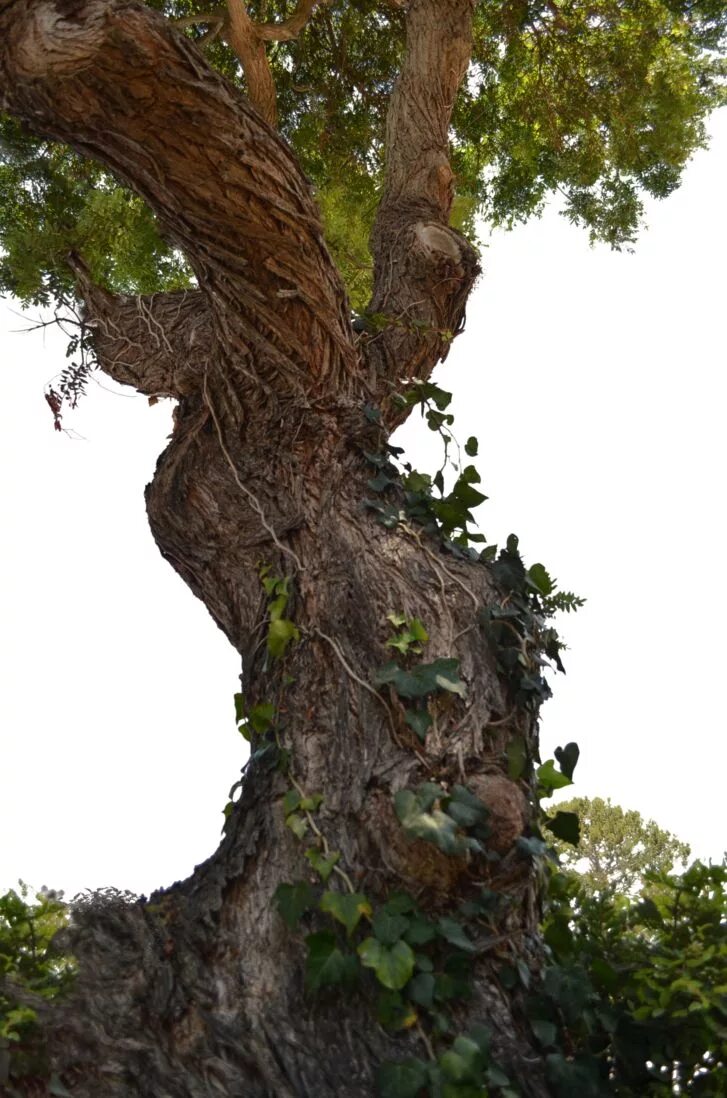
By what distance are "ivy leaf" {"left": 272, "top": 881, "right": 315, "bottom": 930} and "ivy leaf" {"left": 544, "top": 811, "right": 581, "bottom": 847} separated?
1.91ft

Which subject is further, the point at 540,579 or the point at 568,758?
the point at 540,579

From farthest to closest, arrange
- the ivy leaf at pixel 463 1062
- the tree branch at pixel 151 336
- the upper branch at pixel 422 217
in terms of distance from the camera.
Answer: the upper branch at pixel 422 217
the tree branch at pixel 151 336
the ivy leaf at pixel 463 1062

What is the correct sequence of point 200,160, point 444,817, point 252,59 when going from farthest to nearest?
point 252,59
point 200,160
point 444,817

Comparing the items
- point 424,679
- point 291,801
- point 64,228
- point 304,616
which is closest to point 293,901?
point 291,801

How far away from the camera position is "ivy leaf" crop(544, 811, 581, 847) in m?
2.17

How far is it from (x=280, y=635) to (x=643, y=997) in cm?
118

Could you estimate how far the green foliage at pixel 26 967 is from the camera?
1.75m

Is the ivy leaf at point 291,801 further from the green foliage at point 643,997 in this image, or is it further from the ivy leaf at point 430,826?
the green foliage at point 643,997

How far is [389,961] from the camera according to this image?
6.08 ft

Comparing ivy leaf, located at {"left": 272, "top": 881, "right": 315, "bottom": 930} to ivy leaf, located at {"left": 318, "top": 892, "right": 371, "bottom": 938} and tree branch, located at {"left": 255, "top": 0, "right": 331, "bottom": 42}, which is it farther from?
tree branch, located at {"left": 255, "top": 0, "right": 331, "bottom": 42}

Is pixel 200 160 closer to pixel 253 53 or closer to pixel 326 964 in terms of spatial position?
pixel 326 964

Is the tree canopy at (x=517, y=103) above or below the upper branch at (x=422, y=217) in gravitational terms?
above

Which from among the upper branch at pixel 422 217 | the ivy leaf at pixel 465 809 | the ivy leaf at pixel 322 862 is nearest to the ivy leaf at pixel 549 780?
the ivy leaf at pixel 465 809

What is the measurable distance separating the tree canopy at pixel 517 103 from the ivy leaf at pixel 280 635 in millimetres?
3367
